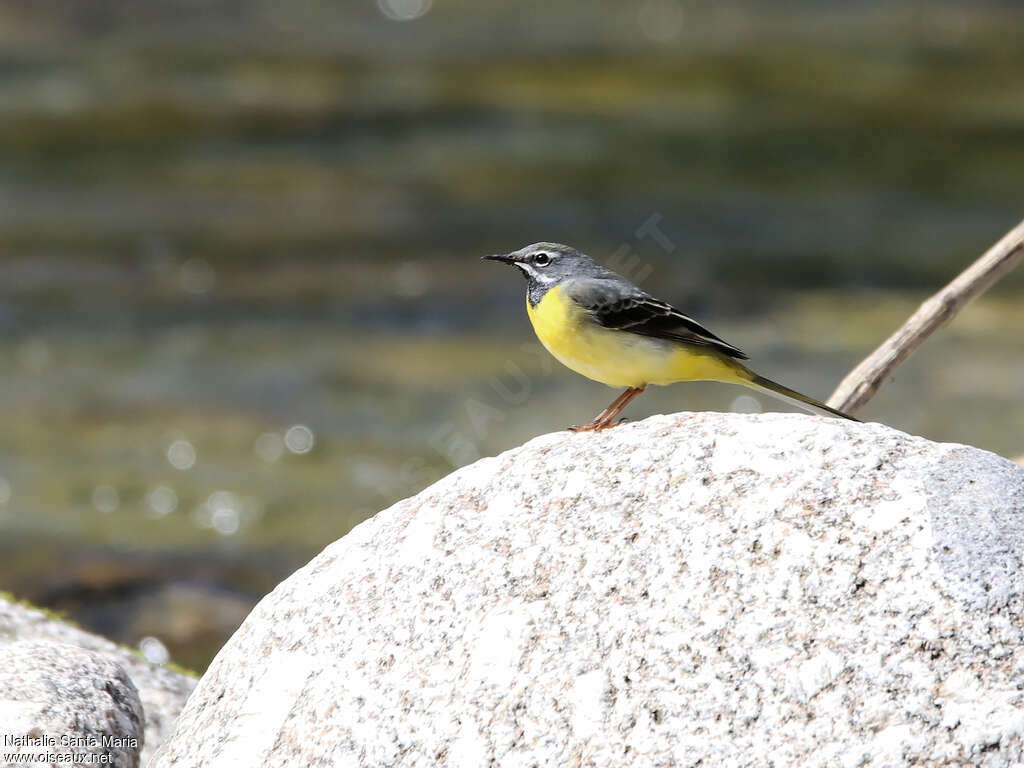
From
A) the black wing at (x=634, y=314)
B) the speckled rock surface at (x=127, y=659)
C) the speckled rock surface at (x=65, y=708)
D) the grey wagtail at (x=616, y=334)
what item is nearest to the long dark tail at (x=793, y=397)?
the grey wagtail at (x=616, y=334)

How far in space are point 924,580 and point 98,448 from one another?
11898mm

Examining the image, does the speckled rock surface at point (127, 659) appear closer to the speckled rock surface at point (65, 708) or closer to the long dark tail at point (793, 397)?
the speckled rock surface at point (65, 708)

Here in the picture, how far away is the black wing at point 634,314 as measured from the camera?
5277 millimetres

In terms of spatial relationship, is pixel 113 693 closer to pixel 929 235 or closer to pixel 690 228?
pixel 690 228

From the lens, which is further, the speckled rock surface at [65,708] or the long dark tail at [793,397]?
the long dark tail at [793,397]

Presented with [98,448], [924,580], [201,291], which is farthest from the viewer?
[201,291]

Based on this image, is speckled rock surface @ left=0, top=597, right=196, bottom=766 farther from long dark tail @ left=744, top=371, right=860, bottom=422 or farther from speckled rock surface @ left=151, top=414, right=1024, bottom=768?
long dark tail @ left=744, top=371, right=860, bottom=422

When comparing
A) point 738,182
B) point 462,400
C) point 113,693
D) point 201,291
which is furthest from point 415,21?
point 113,693

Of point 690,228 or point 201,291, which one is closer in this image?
Answer: point 201,291

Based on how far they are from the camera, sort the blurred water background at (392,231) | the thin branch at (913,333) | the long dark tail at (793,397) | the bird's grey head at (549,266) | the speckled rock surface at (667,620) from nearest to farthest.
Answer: the speckled rock surface at (667,620) < the long dark tail at (793,397) < the bird's grey head at (549,266) < the thin branch at (913,333) < the blurred water background at (392,231)

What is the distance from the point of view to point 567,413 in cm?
1480

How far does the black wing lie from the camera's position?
17.3ft

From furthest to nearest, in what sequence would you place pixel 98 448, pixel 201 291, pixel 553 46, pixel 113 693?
1. pixel 553 46
2. pixel 201 291
3. pixel 98 448
4. pixel 113 693

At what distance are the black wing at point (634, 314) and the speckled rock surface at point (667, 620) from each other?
91cm
